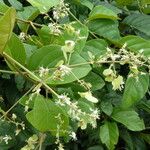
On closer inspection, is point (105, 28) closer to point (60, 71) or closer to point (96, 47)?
point (96, 47)

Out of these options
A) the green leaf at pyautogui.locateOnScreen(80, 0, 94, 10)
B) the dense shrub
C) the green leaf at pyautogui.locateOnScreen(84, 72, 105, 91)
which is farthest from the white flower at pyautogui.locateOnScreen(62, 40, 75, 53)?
the green leaf at pyautogui.locateOnScreen(80, 0, 94, 10)

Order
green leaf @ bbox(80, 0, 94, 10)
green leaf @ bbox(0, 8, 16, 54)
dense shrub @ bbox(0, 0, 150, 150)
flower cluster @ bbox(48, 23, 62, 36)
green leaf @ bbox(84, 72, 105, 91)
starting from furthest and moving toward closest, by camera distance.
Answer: green leaf @ bbox(80, 0, 94, 10) → green leaf @ bbox(84, 72, 105, 91) → flower cluster @ bbox(48, 23, 62, 36) → dense shrub @ bbox(0, 0, 150, 150) → green leaf @ bbox(0, 8, 16, 54)

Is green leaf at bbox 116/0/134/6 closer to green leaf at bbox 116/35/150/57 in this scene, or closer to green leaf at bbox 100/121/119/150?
green leaf at bbox 116/35/150/57

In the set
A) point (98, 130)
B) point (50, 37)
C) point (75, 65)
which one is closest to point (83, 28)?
point (50, 37)

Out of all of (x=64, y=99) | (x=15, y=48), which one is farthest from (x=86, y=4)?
(x=64, y=99)

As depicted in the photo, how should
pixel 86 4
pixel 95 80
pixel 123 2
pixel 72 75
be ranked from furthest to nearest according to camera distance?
pixel 123 2, pixel 86 4, pixel 95 80, pixel 72 75
